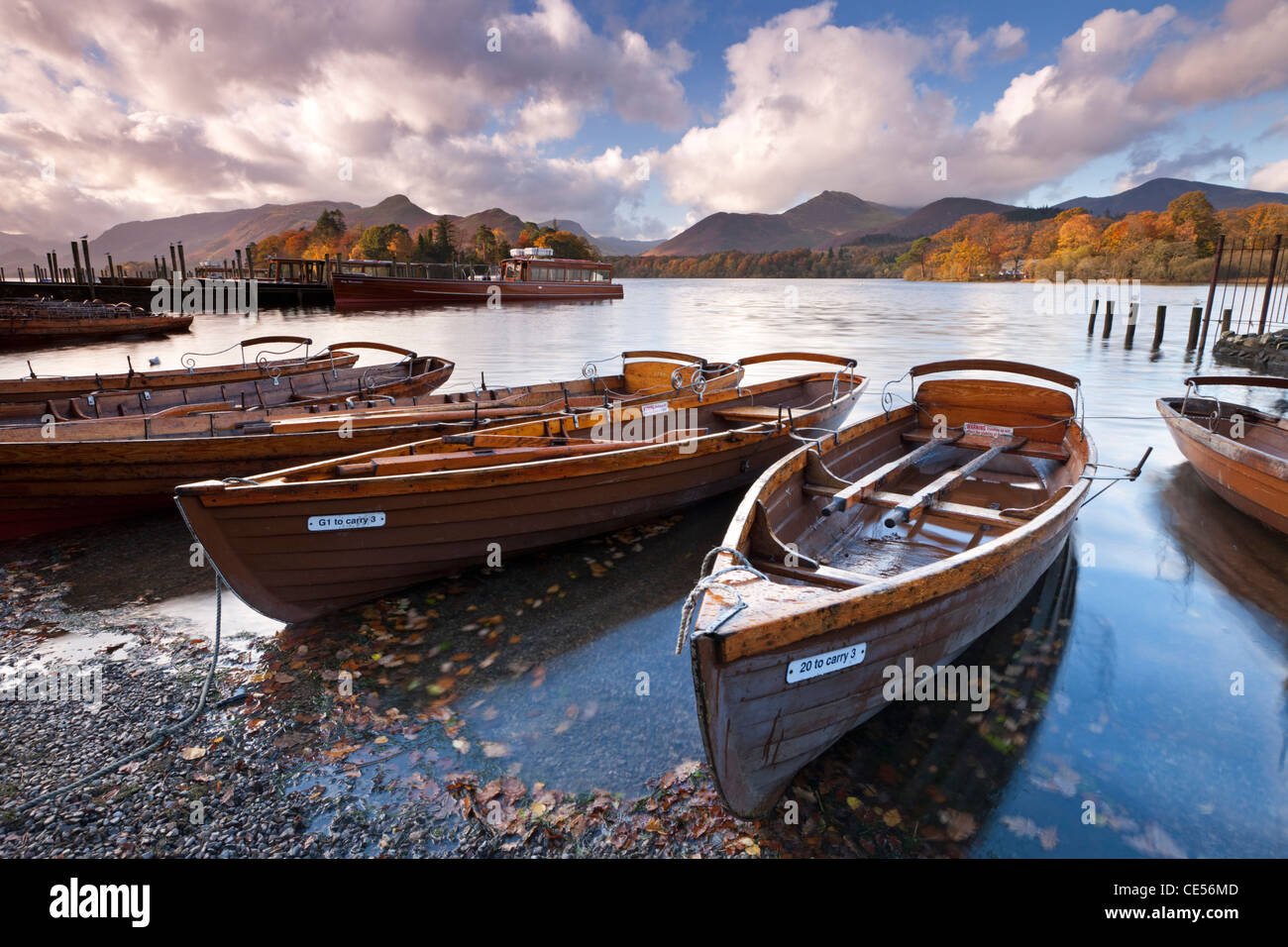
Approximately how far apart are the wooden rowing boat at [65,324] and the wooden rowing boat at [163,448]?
2730 cm

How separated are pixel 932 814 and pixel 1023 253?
139 meters

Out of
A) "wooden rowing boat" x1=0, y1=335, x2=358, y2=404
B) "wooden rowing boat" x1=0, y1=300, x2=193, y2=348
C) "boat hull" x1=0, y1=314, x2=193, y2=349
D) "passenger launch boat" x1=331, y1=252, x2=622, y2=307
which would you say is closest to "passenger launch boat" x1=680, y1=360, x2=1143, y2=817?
"wooden rowing boat" x1=0, y1=335, x2=358, y2=404

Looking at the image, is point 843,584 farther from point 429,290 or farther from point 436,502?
point 429,290

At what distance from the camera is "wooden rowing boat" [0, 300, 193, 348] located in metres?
28.6

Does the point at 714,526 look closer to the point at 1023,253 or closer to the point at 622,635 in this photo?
the point at 622,635

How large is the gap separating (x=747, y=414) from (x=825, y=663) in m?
6.36

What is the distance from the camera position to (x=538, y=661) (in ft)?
17.2

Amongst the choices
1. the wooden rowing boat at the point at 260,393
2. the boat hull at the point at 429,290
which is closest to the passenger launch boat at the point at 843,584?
the wooden rowing boat at the point at 260,393

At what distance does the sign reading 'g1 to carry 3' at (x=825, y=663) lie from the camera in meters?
3.22

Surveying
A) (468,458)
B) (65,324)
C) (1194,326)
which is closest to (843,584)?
(468,458)

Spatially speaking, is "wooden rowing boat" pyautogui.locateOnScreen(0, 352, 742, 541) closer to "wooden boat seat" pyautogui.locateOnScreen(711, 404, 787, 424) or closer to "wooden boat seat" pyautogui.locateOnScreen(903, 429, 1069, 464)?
"wooden boat seat" pyautogui.locateOnScreen(711, 404, 787, 424)

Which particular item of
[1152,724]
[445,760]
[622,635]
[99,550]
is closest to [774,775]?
[445,760]

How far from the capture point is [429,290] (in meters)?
55.7

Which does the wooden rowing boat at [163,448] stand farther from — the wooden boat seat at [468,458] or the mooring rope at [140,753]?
the mooring rope at [140,753]
